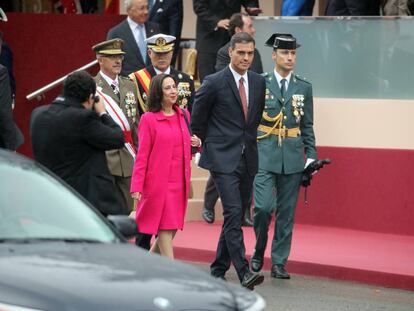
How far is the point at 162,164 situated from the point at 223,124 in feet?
2.56

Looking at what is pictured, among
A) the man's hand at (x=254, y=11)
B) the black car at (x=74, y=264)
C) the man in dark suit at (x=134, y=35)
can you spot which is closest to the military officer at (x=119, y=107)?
the man in dark suit at (x=134, y=35)

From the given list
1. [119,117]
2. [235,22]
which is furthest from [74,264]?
[235,22]

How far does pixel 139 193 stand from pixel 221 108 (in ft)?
3.59

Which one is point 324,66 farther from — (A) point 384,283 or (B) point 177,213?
(B) point 177,213

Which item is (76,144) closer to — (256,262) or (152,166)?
(152,166)

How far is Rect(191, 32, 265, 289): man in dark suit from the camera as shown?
12.1 metres

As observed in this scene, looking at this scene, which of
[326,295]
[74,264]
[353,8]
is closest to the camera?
[74,264]

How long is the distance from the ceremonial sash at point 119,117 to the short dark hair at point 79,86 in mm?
2196

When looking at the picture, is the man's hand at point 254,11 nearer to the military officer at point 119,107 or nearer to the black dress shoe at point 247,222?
the black dress shoe at point 247,222

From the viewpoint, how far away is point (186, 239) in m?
15.3

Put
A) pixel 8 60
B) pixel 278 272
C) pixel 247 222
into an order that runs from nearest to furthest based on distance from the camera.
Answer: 1. pixel 278 272
2. pixel 247 222
3. pixel 8 60

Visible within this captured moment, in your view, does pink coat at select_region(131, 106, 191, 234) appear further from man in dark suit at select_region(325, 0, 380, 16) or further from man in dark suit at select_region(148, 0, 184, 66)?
man in dark suit at select_region(148, 0, 184, 66)

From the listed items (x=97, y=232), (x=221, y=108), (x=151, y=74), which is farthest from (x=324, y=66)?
(x=97, y=232)

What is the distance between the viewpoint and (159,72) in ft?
45.0
